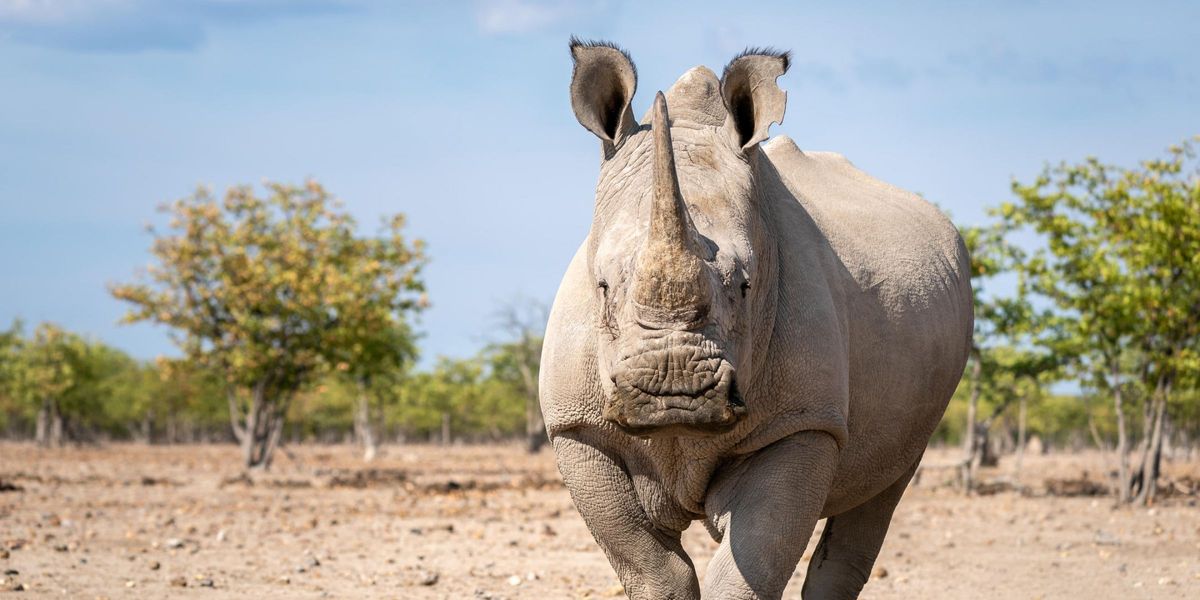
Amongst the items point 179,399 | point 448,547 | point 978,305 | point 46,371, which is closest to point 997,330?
point 978,305

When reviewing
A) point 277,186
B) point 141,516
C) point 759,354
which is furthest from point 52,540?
point 277,186

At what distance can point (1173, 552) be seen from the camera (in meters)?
11.6

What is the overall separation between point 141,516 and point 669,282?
13.2 metres

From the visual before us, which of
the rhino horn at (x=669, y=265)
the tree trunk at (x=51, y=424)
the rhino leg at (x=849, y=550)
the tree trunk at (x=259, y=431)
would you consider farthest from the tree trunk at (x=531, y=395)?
the rhino horn at (x=669, y=265)

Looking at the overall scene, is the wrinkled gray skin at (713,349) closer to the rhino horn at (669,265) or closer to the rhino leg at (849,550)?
the rhino horn at (669,265)

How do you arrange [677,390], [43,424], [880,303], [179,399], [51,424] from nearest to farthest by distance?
[677,390] → [880,303] → [43,424] → [51,424] → [179,399]

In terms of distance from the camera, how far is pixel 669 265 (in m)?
3.59

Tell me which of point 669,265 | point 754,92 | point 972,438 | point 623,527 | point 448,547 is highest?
point 754,92

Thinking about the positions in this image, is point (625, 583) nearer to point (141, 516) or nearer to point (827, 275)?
point (827, 275)

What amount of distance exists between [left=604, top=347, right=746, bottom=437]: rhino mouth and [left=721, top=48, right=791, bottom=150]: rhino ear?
1.19m

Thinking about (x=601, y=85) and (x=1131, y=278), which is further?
(x=1131, y=278)

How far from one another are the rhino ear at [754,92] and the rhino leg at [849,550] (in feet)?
7.91

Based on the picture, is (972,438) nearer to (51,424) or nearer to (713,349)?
(713,349)

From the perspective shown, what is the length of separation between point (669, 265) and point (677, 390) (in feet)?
1.19
